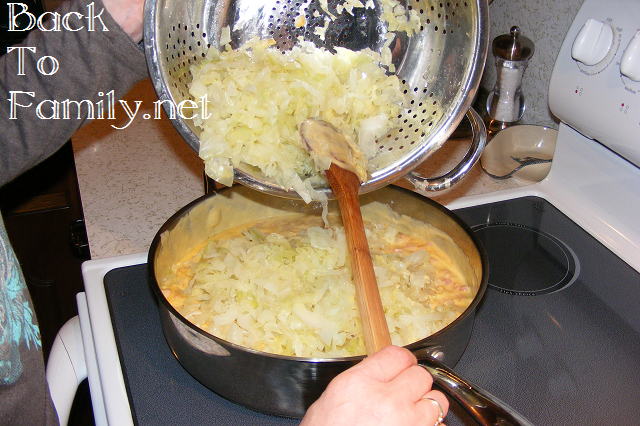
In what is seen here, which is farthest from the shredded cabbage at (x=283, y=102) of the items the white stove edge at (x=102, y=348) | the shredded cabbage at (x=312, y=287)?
the white stove edge at (x=102, y=348)

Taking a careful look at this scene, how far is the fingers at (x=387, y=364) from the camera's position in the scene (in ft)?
1.84

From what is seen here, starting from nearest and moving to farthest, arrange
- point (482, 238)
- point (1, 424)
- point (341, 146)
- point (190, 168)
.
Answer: point (1, 424)
point (341, 146)
point (482, 238)
point (190, 168)

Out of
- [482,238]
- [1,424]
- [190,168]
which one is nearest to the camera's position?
[1,424]

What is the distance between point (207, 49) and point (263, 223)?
0.46 meters

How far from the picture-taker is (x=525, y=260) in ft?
3.57

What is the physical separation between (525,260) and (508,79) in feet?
1.71

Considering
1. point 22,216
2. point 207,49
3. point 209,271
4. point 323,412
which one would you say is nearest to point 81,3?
point 207,49

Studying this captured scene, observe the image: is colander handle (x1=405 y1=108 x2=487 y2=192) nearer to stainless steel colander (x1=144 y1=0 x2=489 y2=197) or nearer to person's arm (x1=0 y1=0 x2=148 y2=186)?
stainless steel colander (x1=144 y1=0 x2=489 y2=197)

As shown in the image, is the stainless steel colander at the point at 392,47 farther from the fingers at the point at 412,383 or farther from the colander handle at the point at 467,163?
the fingers at the point at 412,383

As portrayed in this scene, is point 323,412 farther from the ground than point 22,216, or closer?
farther from the ground

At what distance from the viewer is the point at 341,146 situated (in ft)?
2.72

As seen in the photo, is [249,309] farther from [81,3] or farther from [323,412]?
[81,3]

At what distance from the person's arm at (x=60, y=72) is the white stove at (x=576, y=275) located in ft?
0.83

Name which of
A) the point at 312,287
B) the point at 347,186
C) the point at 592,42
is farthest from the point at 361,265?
the point at 592,42
